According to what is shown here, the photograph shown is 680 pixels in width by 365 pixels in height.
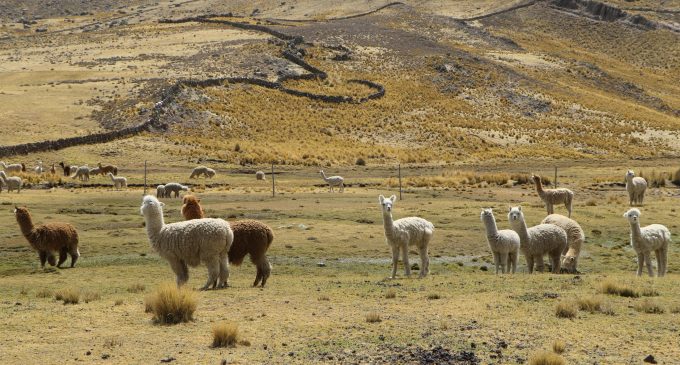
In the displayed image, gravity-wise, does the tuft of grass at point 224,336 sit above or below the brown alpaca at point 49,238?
above

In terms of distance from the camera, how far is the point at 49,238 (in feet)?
67.5

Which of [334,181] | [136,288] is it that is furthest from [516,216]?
[334,181]

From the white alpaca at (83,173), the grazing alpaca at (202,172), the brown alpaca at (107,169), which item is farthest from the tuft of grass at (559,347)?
the brown alpaca at (107,169)

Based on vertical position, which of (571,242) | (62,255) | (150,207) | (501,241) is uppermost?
(150,207)

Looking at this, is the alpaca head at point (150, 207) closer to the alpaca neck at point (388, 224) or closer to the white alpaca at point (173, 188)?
the alpaca neck at point (388, 224)

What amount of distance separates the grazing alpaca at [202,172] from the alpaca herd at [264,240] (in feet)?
93.1

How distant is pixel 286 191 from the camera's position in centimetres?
4275

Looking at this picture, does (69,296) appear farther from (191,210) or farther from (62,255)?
(62,255)

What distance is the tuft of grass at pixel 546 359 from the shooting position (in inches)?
380

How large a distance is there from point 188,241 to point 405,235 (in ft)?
17.5

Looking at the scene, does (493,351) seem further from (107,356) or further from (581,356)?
(107,356)

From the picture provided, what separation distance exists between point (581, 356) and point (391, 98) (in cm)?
8259

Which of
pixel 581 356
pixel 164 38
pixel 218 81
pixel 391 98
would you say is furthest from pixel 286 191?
Answer: pixel 164 38

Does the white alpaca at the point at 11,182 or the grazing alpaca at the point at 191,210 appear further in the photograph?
the white alpaca at the point at 11,182
